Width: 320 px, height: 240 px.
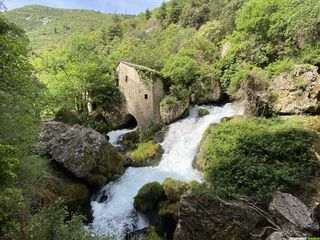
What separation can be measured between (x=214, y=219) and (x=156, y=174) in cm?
676

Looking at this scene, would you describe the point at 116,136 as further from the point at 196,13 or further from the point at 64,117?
the point at 196,13

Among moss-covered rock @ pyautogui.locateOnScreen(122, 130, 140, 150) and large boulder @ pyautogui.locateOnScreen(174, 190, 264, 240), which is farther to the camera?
moss-covered rock @ pyautogui.locateOnScreen(122, 130, 140, 150)

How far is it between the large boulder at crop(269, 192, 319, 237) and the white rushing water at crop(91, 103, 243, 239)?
6072mm

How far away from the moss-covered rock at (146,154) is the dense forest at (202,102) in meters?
0.16

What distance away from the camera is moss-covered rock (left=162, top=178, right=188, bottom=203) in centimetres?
1425

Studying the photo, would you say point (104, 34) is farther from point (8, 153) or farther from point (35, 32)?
point (8, 153)

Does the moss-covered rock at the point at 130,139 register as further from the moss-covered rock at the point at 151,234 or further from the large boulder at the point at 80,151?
the moss-covered rock at the point at 151,234

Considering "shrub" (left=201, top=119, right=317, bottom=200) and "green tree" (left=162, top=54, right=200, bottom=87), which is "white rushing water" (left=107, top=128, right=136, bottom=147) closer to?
"green tree" (left=162, top=54, right=200, bottom=87)

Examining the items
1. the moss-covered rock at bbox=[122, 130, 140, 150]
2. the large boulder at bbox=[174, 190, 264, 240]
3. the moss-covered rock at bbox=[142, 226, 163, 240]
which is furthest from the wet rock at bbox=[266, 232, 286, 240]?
the moss-covered rock at bbox=[122, 130, 140, 150]

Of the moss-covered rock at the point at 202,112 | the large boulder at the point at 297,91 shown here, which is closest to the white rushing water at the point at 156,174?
the moss-covered rock at the point at 202,112

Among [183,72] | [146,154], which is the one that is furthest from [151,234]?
[183,72]

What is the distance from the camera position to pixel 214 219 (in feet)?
36.6

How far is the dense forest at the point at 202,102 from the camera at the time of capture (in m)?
9.12

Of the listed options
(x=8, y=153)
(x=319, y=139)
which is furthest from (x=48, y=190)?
(x=319, y=139)
